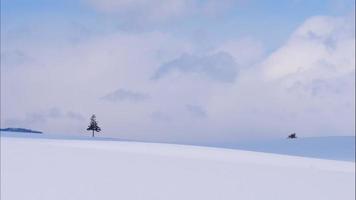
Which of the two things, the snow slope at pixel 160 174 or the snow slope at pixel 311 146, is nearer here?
the snow slope at pixel 160 174

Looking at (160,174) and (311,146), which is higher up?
(311,146)

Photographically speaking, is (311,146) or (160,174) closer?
(160,174)

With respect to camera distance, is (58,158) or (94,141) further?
(94,141)

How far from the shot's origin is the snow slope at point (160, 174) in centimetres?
596

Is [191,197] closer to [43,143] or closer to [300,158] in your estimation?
[300,158]

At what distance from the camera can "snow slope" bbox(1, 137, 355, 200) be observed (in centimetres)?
A: 596

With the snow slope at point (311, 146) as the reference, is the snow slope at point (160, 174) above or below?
below

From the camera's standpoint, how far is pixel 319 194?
580 centimetres

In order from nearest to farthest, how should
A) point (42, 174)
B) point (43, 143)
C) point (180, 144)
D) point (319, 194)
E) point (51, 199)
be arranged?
point (319, 194)
point (51, 199)
point (42, 174)
point (43, 143)
point (180, 144)

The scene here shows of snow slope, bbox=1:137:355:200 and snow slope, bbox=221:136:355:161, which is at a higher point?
snow slope, bbox=221:136:355:161

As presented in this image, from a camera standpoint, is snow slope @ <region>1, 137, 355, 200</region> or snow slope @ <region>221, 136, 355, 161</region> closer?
snow slope @ <region>1, 137, 355, 200</region>

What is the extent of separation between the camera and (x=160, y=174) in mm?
6312

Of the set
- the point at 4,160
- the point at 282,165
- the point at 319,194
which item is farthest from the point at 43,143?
the point at 319,194

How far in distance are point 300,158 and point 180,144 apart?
1.85 m
